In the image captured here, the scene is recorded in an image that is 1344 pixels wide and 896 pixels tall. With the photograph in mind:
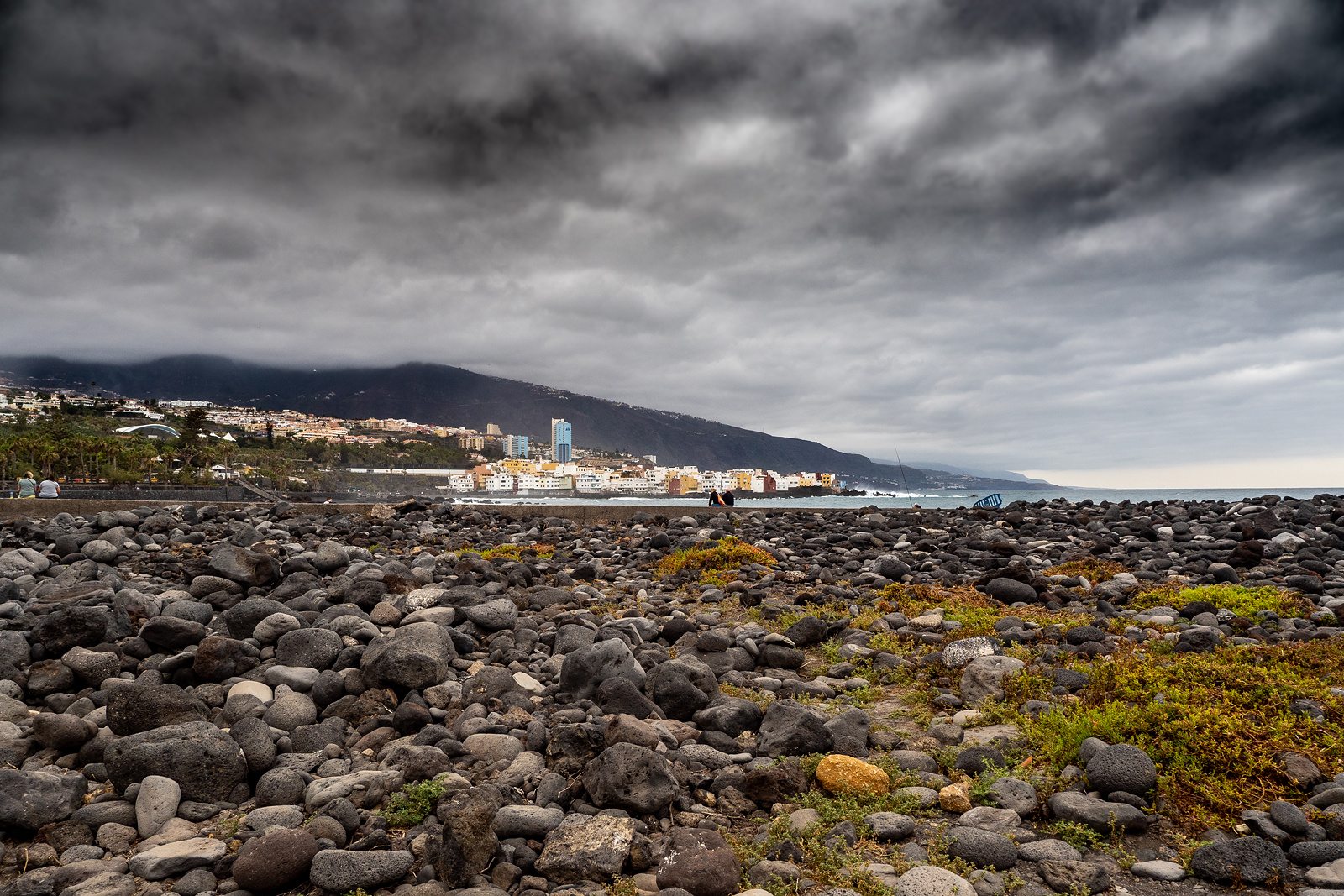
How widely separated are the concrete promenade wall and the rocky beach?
9.95m

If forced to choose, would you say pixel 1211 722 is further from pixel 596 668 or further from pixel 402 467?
pixel 402 467

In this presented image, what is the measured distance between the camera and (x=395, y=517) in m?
19.0

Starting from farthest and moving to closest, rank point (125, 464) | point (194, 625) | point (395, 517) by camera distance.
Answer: point (125, 464) → point (395, 517) → point (194, 625)

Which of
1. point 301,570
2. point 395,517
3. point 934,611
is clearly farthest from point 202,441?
point 934,611

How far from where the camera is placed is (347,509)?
850 inches

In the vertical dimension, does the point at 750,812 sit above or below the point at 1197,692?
below

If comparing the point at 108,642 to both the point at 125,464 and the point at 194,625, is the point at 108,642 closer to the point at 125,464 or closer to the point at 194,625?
the point at 194,625

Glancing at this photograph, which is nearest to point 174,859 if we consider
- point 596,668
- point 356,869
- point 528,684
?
point 356,869

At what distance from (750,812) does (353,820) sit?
221 centimetres

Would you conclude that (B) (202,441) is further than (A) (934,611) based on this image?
Yes

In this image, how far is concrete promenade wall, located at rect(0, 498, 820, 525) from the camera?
17203 millimetres

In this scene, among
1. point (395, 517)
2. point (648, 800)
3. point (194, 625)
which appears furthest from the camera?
point (395, 517)

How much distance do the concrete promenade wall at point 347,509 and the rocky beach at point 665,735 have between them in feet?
32.6

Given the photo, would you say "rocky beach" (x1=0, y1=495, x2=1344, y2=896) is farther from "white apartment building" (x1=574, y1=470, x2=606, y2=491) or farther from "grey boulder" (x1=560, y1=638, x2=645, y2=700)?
"white apartment building" (x1=574, y1=470, x2=606, y2=491)
